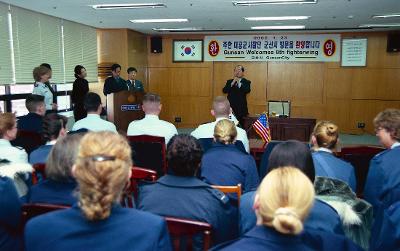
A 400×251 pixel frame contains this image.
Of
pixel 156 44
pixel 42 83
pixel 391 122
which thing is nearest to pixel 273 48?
pixel 156 44

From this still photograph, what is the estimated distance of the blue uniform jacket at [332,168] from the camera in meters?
2.46

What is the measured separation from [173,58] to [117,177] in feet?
34.0

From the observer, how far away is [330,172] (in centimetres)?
245

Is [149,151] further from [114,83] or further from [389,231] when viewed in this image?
[114,83]

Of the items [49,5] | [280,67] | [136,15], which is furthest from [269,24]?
[49,5]

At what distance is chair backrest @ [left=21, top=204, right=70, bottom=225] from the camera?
163 centimetres

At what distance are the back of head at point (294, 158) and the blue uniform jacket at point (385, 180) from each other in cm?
89

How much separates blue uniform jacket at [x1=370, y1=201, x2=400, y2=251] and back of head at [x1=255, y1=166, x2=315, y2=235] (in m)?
0.92

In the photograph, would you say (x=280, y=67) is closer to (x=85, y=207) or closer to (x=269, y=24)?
(x=269, y=24)

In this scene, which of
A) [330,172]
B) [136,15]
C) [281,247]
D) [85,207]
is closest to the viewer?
[281,247]

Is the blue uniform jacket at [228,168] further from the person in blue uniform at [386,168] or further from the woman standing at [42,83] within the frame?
the woman standing at [42,83]

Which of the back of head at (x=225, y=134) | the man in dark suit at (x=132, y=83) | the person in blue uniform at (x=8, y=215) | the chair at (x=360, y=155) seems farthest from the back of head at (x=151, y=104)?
the man in dark suit at (x=132, y=83)

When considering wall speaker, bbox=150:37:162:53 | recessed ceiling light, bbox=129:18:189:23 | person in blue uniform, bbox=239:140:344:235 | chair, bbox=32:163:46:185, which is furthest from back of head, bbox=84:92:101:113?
wall speaker, bbox=150:37:162:53

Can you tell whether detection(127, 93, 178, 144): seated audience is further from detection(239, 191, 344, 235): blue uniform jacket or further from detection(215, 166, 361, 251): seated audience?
detection(215, 166, 361, 251): seated audience
